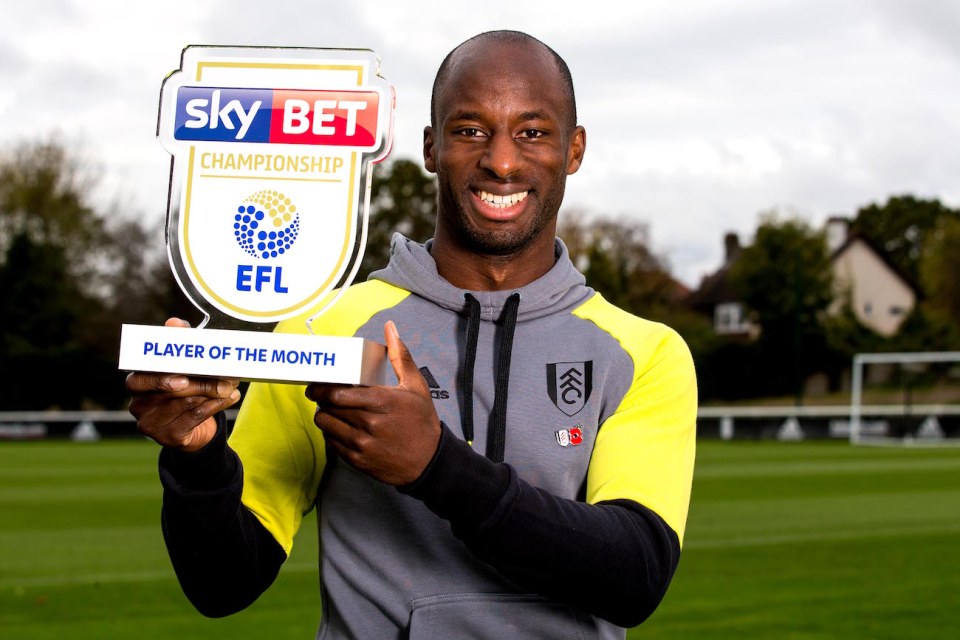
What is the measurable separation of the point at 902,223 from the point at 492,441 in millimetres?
83069

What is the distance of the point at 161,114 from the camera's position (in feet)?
7.16

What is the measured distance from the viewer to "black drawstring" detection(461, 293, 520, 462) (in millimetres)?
2408

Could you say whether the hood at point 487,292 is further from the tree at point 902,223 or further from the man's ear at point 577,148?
the tree at point 902,223

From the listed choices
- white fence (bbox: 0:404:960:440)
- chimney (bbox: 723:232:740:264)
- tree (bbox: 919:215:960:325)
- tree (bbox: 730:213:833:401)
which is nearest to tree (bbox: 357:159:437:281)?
A: white fence (bbox: 0:404:960:440)

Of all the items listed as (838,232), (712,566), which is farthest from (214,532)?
(838,232)

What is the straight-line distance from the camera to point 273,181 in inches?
84.8

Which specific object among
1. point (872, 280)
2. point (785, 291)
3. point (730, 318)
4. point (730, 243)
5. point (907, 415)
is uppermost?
point (730, 243)

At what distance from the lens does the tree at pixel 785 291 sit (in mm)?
40812

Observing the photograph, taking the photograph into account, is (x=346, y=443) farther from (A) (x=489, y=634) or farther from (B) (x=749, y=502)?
(B) (x=749, y=502)

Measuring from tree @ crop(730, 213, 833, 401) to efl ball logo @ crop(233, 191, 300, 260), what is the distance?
37.5 m

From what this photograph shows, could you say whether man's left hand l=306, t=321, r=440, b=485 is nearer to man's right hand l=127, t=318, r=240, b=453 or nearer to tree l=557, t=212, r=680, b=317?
man's right hand l=127, t=318, r=240, b=453

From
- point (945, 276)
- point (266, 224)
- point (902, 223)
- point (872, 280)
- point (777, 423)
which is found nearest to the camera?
point (266, 224)

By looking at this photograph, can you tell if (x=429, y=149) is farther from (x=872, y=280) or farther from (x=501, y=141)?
(x=872, y=280)

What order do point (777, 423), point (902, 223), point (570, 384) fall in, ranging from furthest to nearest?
point (902, 223), point (777, 423), point (570, 384)
